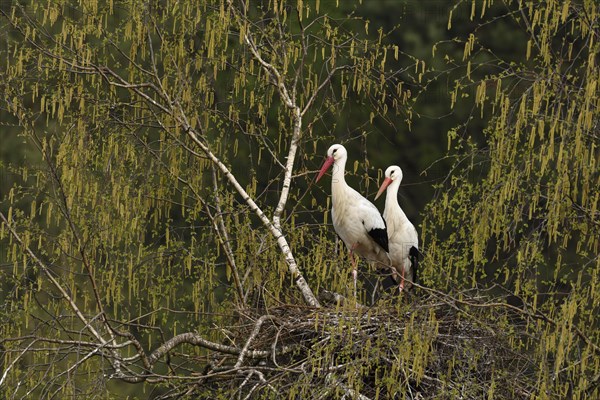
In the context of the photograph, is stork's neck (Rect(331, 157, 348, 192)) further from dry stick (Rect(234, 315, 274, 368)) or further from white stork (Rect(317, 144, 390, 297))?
dry stick (Rect(234, 315, 274, 368))

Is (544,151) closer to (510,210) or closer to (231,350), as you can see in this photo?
(510,210)

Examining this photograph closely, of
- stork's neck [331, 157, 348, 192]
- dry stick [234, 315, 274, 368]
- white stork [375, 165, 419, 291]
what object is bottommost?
white stork [375, 165, 419, 291]

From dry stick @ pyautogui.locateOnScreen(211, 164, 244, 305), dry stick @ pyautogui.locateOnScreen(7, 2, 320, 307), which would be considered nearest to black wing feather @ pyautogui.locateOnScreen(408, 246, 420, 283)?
dry stick @ pyautogui.locateOnScreen(7, 2, 320, 307)

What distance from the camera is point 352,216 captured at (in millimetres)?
9500

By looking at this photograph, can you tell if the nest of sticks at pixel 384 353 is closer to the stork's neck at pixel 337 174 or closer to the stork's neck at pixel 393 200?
the stork's neck at pixel 337 174

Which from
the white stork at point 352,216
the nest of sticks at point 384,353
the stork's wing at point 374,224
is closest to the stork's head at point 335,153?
the white stork at point 352,216

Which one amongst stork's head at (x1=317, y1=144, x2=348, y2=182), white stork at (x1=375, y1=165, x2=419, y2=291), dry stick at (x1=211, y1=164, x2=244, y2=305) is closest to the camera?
dry stick at (x1=211, y1=164, x2=244, y2=305)

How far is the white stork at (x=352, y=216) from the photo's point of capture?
9404mm

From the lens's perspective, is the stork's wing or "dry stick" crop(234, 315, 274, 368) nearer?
"dry stick" crop(234, 315, 274, 368)

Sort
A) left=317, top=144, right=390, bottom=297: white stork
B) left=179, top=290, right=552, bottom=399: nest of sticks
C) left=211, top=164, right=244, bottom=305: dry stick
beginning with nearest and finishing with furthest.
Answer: left=179, top=290, right=552, bottom=399: nest of sticks
left=211, top=164, right=244, bottom=305: dry stick
left=317, top=144, right=390, bottom=297: white stork

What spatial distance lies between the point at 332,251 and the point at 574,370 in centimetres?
223

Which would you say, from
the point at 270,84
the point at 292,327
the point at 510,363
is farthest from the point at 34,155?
the point at 510,363

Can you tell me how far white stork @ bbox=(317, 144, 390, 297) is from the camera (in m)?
9.40

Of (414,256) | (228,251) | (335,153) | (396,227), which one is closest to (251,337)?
(228,251)
